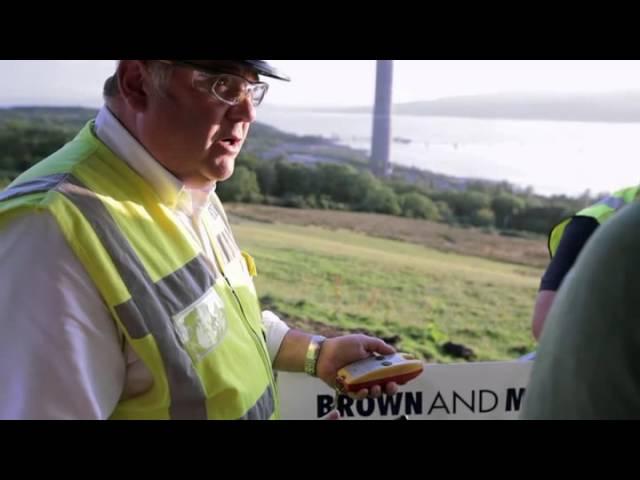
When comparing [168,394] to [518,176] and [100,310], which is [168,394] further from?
[518,176]

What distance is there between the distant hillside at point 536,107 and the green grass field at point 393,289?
94cm

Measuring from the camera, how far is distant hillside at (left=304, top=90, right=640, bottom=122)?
3.12 metres

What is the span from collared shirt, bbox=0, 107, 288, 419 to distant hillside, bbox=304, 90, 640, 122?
8.25 ft

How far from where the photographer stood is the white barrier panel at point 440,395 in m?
1.93

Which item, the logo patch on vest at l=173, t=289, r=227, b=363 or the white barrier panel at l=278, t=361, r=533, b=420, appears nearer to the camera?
the logo patch on vest at l=173, t=289, r=227, b=363

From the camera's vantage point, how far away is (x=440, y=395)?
6.39ft

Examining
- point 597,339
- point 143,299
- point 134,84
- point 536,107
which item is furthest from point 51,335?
point 536,107

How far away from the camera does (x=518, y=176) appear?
4.07 metres

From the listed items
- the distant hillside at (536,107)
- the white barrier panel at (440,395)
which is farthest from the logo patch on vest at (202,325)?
the distant hillside at (536,107)

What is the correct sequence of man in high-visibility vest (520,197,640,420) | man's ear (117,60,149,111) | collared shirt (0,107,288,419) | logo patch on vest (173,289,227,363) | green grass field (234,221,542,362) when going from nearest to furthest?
1. man in high-visibility vest (520,197,640,420)
2. collared shirt (0,107,288,419)
3. logo patch on vest (173,289,227,363)
4. man's ear (117,60,149,111)
5. green grass field (234,221,542,362)

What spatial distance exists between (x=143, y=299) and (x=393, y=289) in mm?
3050

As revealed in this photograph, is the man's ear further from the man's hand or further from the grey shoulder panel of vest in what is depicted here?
the man's hand

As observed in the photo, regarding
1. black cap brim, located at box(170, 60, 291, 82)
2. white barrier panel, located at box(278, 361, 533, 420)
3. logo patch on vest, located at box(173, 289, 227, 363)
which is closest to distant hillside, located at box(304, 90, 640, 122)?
white barrier panel, located at box(278, 361, 533, 420)
